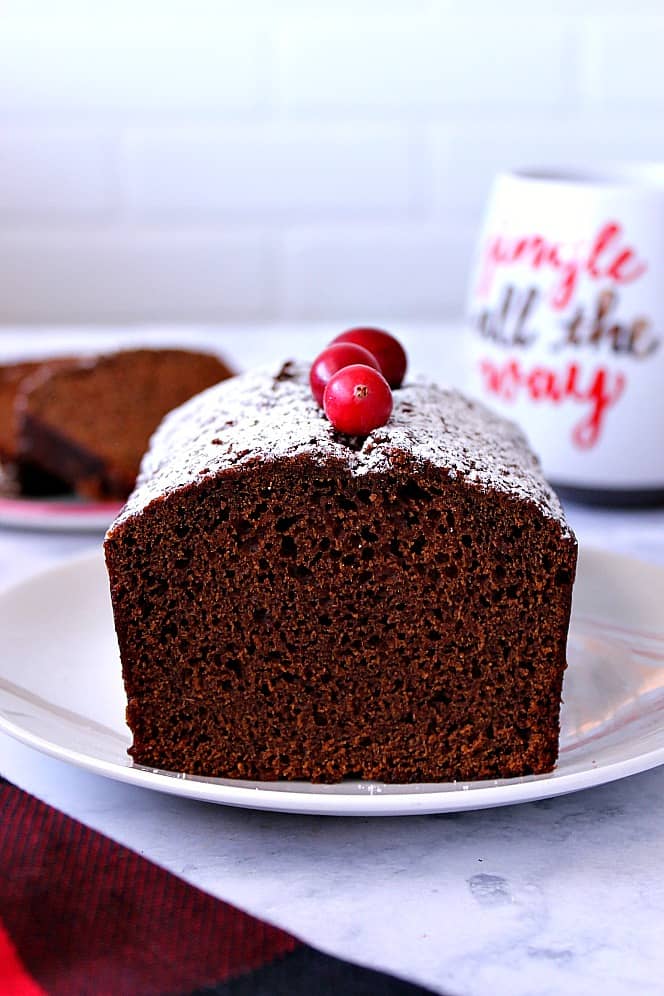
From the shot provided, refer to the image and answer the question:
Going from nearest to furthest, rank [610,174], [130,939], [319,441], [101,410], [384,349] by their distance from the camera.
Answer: [130,939]
[319,441]
[384,349]
[610,174]
[101,410]

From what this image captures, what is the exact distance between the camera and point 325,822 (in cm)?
91

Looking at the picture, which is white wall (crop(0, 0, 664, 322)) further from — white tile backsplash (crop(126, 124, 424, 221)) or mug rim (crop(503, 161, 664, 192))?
mug rim (crop(503, 161, 664, 192))

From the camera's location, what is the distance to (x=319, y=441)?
0.95m

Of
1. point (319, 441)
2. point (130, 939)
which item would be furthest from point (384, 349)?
point (130, 939)

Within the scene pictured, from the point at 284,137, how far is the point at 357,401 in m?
2.17

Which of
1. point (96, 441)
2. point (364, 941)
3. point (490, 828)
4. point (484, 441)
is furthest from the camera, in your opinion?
point (96, 441)

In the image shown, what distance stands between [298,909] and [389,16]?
2.50 meters

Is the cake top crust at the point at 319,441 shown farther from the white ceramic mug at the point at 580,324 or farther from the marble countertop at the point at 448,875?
the white ceramic mug at the point at 580,324

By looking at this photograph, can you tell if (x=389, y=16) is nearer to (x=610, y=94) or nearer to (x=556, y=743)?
(x=610, y=94)

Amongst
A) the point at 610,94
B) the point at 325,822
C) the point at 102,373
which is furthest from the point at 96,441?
the point at 610,94

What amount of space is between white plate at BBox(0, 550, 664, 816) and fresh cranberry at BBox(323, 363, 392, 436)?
29 centimetres

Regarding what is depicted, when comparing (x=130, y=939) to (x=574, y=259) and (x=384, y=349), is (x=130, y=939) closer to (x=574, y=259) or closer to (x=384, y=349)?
(x=384, y=349)

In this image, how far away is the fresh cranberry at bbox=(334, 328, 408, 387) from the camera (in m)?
1.15

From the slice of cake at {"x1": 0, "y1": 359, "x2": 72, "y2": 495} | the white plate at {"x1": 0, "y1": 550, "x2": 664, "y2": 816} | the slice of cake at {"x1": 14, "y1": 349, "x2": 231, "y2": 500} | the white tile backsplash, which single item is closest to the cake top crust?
the white plate at {"x1": 0, "y1": 550, "x2": 664, "y2": 816}
